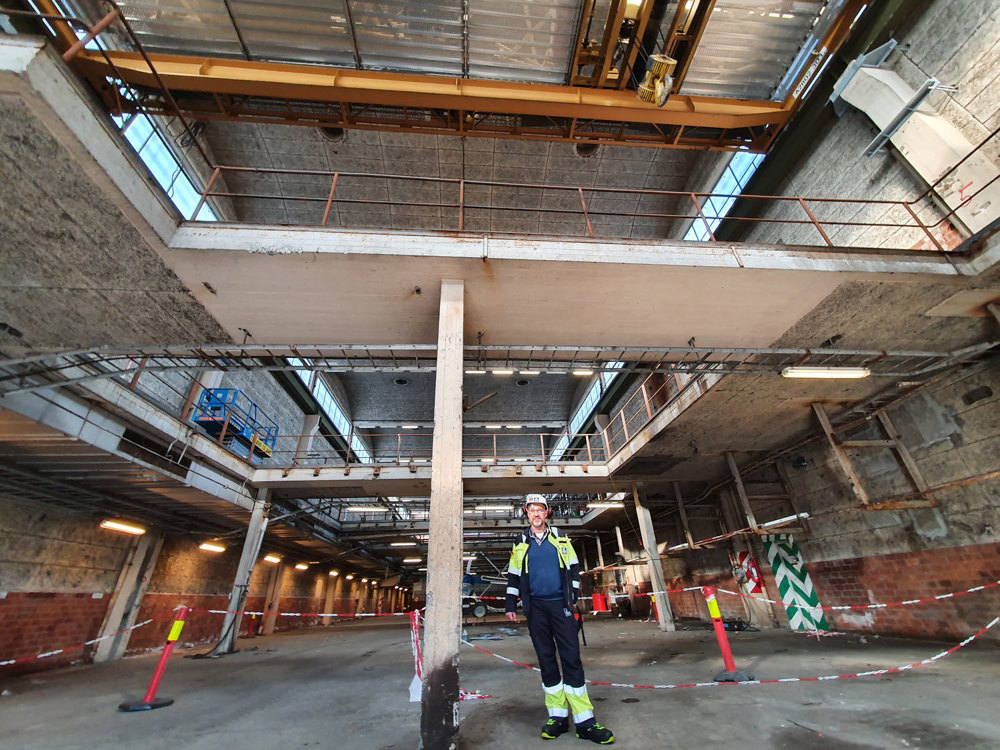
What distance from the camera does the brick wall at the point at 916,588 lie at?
688 cm

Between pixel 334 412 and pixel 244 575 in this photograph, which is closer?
pixel 244 575

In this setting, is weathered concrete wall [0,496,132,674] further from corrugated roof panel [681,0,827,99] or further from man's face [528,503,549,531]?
corrugated roof panel [681,0,827,99]

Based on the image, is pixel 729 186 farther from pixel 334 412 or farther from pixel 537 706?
pixel 334 412

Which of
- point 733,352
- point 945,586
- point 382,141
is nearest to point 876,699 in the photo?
point 733,352

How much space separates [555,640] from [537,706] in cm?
113

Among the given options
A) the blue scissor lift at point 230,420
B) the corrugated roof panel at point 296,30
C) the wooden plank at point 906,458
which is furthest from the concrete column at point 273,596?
the wooden plank at point 906,458

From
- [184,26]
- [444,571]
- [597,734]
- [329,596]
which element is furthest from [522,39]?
[329,596]

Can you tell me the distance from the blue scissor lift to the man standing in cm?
891

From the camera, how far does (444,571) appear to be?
11.3 ft

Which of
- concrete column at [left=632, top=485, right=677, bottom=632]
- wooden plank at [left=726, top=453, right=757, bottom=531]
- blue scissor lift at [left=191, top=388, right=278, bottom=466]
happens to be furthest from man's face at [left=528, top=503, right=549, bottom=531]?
concrete column at [left=632, top=485, right=677, bottom=632]

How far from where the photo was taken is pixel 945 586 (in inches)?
293

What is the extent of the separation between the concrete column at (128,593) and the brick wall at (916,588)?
17014 millimetres

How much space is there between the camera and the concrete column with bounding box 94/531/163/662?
10164 mm

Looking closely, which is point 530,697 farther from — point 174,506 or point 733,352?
point 174,506
